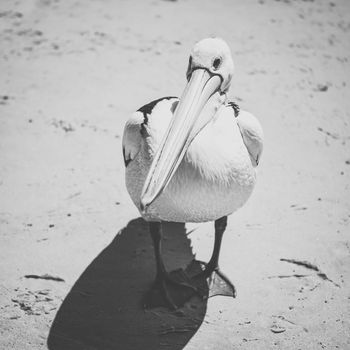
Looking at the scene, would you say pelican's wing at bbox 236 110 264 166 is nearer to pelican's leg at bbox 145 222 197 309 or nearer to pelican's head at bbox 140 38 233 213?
pelican's head at bbox 140 38 233 213

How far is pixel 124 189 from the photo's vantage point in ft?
12.3

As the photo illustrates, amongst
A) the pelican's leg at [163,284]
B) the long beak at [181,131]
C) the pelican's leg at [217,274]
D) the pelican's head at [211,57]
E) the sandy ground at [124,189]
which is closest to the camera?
the long beak at [181,131]

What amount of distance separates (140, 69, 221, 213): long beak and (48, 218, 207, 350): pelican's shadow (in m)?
1.03

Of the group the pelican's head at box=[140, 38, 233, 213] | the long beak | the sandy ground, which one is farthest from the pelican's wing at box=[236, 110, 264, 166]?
the sandy ground

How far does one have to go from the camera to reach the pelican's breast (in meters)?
2.24

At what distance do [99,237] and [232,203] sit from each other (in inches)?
50.2

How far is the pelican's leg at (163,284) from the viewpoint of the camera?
276 centimetres

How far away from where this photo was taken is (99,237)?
3287 millimetres

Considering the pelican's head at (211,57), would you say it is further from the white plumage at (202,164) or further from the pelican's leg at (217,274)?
the pelican's leg at (217,274)


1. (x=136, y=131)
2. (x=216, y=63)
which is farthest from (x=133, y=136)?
(x=216, y=63)

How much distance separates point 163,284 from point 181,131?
1177mm

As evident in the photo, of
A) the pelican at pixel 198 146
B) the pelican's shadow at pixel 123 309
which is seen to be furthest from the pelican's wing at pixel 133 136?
the pelican's shadow at pixel 123 309

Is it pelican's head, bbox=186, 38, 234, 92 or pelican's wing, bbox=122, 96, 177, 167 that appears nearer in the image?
pelican's head, bbox=186, 38, 234, 92

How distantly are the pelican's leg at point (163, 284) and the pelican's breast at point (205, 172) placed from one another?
27 centimetres
